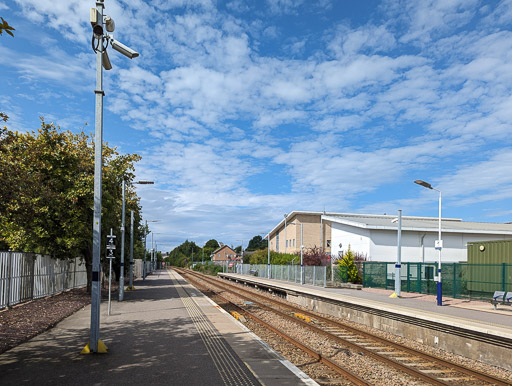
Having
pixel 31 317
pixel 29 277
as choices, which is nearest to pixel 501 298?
pixel 31 317

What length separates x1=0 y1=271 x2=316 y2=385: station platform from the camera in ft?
24.7

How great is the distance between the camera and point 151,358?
29.9ft

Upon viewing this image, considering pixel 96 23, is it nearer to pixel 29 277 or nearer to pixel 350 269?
pixel 29 277

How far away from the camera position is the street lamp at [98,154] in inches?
371

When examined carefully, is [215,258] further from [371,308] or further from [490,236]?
[371,308]

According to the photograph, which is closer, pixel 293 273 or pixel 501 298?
pixel 501 298

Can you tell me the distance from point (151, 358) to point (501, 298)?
14502 mm

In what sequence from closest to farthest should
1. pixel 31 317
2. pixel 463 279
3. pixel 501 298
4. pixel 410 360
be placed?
pixel 410 360 → pixel 31 317 → pixel 501 298 → pixel 463 279

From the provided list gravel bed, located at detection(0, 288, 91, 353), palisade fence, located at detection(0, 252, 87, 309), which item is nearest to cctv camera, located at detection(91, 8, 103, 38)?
gravel bed, located at detection(0, 288, 91, 353)

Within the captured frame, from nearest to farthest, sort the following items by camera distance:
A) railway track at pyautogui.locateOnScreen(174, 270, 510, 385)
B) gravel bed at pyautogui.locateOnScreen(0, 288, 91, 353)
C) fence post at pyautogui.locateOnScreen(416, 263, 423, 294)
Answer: railway track at pyautogui.locateOnScreen(174, 270, 510, 385), gravel bed at pyautogui.locateOnScreen(0, 288, 91, 353), fence post at pyautogui.locateOnScreen(416, 263, 423, 294)

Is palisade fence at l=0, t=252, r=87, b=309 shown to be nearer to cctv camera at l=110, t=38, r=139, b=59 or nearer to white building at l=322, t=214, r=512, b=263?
A: cctv camera at l=110, t=38, r=139, b=59

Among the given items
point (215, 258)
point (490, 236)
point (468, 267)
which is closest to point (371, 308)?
point (468, 267)

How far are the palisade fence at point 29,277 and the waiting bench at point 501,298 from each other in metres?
18.2

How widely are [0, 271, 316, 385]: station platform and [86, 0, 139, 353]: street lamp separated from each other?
0.47m
